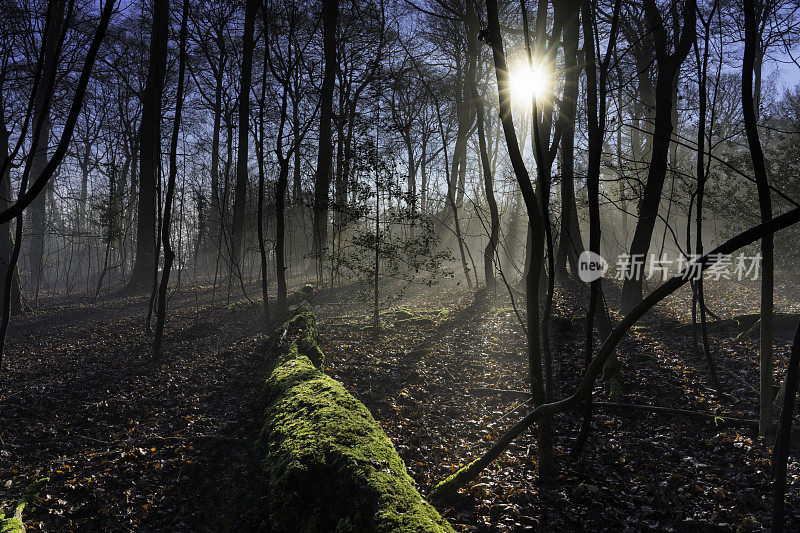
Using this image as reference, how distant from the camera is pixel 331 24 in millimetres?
13289

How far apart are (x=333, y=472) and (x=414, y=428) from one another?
2053 mm

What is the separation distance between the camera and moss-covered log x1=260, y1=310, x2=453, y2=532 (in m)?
2.43

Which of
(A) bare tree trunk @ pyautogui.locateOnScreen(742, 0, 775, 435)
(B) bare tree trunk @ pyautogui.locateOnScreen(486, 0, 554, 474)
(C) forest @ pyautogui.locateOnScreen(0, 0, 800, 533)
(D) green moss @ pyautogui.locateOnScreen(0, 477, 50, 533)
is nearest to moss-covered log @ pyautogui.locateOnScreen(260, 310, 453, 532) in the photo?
(C) forest @ pyautogui.locateOnScreen(0, 0, 800, 533)

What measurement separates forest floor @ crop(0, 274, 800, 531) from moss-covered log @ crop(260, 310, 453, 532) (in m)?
0.50

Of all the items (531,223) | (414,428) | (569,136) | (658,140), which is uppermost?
(569,136)

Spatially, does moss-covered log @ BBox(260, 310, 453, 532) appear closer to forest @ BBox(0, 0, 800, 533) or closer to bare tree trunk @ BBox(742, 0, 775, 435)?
forest @ BBox(0, 0, 800, 533)

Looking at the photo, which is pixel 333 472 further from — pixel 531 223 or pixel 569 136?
pixel 569 136

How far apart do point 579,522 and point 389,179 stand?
655cm

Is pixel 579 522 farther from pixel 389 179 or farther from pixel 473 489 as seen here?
pixel 389 179

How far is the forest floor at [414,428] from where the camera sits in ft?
10.9

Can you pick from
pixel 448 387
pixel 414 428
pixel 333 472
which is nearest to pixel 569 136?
pixel 448 387

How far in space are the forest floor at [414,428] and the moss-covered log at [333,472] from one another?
0.50m

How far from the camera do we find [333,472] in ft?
9.48

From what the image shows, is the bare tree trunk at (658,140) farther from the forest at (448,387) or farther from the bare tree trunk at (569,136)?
the bare tree trunk at (569,136)
